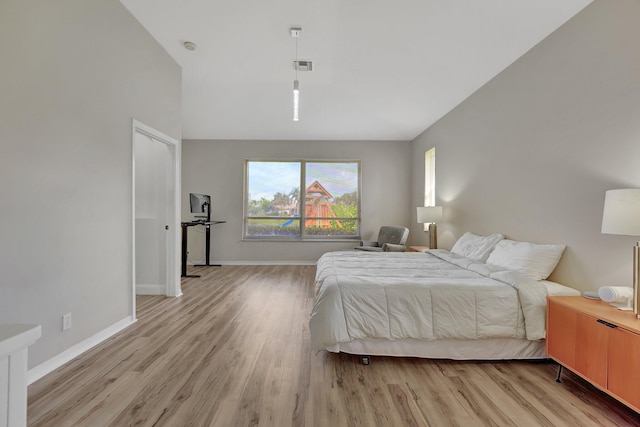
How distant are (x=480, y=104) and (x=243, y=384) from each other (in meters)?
3.94

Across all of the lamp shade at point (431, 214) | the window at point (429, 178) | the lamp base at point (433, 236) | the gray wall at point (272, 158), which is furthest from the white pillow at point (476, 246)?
the gray wall at point (272, 158)

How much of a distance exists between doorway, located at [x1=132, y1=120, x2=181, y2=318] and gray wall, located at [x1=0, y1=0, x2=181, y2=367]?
0.89 metres

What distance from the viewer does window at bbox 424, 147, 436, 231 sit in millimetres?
5527

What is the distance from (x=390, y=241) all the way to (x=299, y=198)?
2106 millimetres

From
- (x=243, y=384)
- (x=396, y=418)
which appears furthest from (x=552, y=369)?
(x=243, y=384)

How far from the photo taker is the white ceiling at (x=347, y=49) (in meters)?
2.62

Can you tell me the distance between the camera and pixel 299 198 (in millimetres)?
6551

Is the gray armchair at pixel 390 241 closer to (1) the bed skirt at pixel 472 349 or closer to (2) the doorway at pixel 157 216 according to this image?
(1) the bed skirt at pixel 472 349

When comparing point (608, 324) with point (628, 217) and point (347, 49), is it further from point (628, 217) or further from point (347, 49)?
point (347, 49)

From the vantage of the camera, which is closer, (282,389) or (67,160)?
(282,389)

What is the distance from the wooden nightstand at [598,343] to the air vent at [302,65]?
127 inches

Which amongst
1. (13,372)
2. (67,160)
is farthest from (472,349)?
(67,160)

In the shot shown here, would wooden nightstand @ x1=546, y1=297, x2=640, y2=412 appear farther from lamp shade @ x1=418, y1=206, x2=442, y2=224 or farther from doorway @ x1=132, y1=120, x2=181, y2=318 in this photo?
doorway @ x1=132, y1=120, x2=181, y2=318

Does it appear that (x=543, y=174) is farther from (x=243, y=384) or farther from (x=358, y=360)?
(x=243, y=384)
